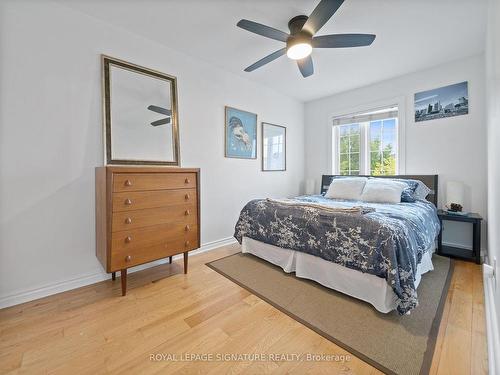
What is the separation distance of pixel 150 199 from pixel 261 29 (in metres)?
1.72

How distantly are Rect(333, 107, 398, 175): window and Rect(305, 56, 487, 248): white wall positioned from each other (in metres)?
0.20

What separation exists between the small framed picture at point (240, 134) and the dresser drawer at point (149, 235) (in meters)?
1.37

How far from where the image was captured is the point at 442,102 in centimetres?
290

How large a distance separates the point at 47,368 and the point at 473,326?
257cm

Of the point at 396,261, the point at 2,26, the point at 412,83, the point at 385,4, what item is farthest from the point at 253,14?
the point at 412,83

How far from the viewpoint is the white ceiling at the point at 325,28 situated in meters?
1.89

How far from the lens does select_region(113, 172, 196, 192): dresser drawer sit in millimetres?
1774

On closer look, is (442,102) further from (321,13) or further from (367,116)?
(321,13)

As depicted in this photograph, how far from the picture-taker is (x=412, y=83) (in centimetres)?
314

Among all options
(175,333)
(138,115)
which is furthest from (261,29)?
(175,333)

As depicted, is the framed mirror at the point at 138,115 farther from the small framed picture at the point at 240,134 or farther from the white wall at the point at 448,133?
the white wall at the point at 448,133

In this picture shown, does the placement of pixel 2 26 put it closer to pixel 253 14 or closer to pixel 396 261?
pixel 253 14

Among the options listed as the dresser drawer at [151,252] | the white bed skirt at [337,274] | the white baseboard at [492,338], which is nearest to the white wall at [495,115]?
the white baseboard at [492,338]

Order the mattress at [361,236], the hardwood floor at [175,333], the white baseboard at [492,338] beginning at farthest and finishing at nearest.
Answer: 1. the mattress at [361,236]
2. the hardwood floor at [175,333]
3. the white baseboard at [492,338]
